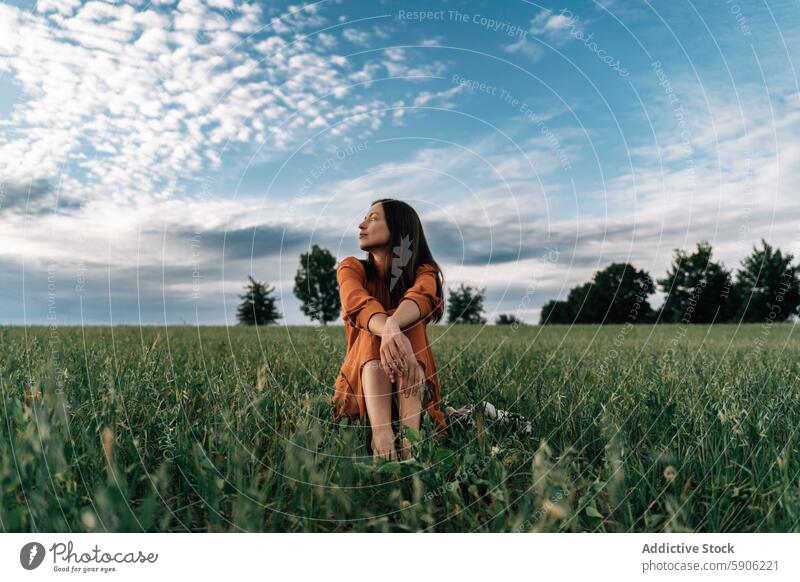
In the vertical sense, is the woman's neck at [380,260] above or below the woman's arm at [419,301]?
above

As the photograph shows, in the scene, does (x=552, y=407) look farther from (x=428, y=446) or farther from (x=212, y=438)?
(x=212, y=438)

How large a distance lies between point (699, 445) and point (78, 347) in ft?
20.8

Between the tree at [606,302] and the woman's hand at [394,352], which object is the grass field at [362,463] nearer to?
the woman's hand at [394,352]

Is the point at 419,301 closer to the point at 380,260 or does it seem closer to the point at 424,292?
the point at 424,292

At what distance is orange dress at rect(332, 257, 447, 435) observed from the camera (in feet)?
12.4

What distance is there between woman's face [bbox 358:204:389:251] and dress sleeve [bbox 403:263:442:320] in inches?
13.9

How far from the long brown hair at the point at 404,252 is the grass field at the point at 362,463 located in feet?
3.22

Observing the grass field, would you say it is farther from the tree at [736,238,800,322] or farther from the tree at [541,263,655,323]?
the tree at [541,263,655,323]

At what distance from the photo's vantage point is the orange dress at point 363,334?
12.4ft

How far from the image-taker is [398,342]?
3.50 metres
